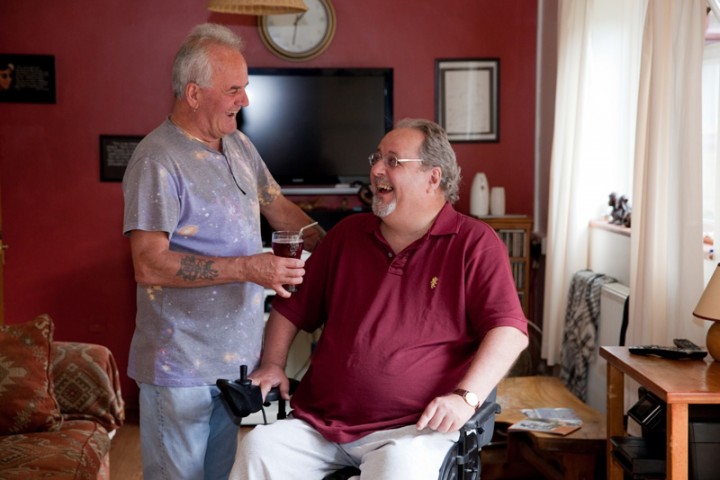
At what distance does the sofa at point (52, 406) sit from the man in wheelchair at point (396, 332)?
78cm

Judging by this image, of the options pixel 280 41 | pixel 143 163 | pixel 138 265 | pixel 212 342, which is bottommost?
pixel 212 342

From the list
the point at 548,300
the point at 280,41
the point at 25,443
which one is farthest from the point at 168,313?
the point at 280,41

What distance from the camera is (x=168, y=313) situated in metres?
2.19

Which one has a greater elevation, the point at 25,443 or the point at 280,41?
the point at 280,41

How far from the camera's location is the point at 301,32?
490cm

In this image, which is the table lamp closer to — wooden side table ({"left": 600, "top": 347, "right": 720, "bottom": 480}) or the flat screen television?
wooden side table ({"left": 600, "top": 347, "right": 720, "bottom": 480})

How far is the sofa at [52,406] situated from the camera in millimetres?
2660

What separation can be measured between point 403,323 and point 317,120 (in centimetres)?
274

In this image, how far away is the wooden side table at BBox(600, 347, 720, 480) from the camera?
225 centimetres

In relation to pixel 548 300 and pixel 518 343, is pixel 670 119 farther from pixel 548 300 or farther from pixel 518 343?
pixel 548 300

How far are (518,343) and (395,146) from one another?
0.63 meters

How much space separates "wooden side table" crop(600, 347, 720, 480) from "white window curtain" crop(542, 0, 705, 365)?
13.1 inches

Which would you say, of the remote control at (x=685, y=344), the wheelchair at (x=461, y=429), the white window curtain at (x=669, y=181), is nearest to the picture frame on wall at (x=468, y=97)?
the white window curtain at (x=669, y=181)

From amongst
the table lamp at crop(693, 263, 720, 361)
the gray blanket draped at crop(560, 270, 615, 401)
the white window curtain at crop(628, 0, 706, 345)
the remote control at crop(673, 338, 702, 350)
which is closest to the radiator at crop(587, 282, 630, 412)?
the gray blanket draped at crop(560, 270, 615, 401)
